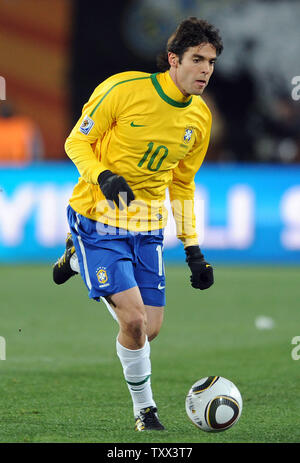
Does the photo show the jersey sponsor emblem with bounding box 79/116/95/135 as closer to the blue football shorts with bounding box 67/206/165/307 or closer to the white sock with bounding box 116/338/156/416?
the blue football shorts with bounding box 67/206/165/307

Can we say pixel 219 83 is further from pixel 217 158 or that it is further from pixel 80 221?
pixel 80 221

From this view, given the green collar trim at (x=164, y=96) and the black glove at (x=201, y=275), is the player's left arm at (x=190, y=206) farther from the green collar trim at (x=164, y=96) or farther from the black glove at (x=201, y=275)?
the green collar trim at (x=164, y=96)

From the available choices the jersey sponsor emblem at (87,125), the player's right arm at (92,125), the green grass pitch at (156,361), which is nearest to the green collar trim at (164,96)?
the player's right arm at (92,125)

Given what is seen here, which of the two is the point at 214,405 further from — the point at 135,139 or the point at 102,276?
the point at 135,139

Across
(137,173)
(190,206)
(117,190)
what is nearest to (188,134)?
(137,173)

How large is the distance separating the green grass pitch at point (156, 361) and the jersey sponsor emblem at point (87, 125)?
163cm

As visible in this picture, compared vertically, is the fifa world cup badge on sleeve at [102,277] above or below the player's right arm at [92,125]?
below

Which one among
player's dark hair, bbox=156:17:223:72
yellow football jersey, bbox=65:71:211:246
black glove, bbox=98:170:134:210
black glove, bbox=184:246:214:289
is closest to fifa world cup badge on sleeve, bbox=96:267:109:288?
yellow football jersey, bbox=65:71:211:246

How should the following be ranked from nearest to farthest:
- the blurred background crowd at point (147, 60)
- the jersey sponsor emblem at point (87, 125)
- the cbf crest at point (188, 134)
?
the jersey sponsor emblem at point (87, 125), the cbf crest at point (188, 134), the blurred background crowd at point (147, 60)

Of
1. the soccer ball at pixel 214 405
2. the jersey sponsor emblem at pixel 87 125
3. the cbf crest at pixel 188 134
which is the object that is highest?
the jersey sponsor emblem at pixel 87 125

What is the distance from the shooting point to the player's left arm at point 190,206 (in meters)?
6.40

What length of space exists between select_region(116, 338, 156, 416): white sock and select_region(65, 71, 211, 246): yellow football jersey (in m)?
0.69

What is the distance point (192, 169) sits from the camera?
21.1ft

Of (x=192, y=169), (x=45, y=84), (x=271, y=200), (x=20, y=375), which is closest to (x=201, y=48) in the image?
(x=192, y=169)
